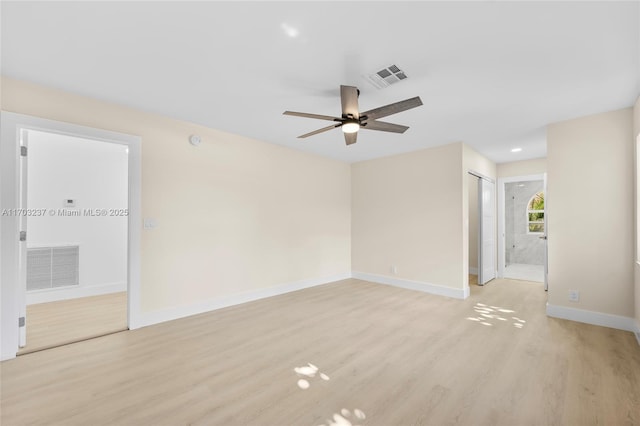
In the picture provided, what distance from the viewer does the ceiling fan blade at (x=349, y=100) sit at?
2.30 m

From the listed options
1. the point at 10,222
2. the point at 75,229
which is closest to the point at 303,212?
the point at 10,222

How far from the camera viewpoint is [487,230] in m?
5.63

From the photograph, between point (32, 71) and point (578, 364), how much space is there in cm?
550

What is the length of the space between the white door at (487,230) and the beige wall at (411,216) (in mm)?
1238

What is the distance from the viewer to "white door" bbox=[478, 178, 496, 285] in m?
5.41

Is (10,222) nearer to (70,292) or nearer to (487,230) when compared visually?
(70,292)

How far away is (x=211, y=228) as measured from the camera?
392cm

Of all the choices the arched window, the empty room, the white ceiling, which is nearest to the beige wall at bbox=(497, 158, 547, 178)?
the empty room

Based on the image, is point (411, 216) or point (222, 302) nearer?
point (222, 302)

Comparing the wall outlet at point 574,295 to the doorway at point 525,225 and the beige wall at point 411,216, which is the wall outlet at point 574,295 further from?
the doorway at point 525,225

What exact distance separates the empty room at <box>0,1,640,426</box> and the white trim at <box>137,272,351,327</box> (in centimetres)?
3

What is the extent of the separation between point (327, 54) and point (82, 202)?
4.91 meters

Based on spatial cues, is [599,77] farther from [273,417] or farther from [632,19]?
[273,417]

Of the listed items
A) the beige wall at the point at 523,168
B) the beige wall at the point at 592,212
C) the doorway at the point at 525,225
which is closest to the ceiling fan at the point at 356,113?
the beige wall at the point at 592,212
